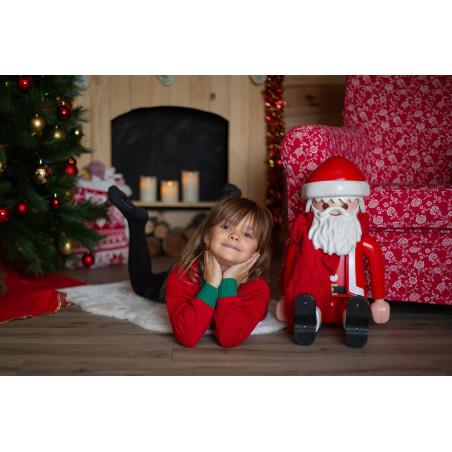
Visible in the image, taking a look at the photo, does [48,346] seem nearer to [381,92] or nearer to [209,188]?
[381,92]

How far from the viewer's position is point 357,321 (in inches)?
61.4

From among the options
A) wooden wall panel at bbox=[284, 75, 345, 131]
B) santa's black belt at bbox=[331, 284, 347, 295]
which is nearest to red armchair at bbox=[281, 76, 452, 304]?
santa's black belt at bbox=[331, 284, 347, 295]

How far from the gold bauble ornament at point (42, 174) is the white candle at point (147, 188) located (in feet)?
4.70

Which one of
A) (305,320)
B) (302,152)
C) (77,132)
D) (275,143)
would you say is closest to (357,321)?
(305,320)

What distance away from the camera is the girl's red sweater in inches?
58.9

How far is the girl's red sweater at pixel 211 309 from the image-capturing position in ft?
4.91

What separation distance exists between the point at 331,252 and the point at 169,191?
218cm

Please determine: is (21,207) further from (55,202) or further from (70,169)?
(70,169)

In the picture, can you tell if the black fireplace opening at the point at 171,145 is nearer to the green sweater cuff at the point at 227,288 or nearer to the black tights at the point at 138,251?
the black tights at the point at 138,251

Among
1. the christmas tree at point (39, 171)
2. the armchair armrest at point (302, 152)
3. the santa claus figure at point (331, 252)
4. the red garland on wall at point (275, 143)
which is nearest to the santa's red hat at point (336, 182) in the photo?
the santa claus figure at point (331, 252)

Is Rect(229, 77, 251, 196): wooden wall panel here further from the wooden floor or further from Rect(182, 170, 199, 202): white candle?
the wooden floor

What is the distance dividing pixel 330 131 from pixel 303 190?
353 millimetres

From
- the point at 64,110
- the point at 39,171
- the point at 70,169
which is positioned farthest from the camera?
the point at 70,169

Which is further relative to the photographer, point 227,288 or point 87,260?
point 87,260
